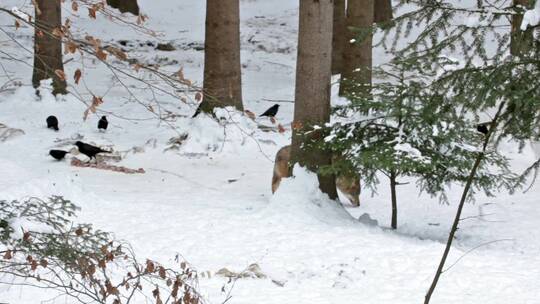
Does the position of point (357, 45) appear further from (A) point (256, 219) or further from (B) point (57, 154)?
(A) point (256, 219)

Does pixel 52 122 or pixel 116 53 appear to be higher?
pixel 116 53

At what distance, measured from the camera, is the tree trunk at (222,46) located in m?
13.9

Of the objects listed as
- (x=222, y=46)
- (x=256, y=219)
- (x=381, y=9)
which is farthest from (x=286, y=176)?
(x=381, y=9)

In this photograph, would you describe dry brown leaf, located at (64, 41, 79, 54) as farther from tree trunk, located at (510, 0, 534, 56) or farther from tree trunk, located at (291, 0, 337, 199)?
tree trunk, located at (291, 0, 337, 199)

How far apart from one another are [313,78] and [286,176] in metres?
1.44

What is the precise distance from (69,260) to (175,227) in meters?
4.55

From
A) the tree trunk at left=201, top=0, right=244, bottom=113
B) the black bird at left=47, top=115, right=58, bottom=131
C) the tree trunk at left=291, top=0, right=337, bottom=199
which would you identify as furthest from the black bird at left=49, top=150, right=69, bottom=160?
the tree trunk at left=291, top=0, right=337, bottom=199

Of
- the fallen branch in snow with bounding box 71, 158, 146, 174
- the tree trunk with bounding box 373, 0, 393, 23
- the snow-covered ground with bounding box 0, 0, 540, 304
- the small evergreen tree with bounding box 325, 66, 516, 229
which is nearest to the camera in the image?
the snow-covered ground with bounding box 0, 0, 540, 304

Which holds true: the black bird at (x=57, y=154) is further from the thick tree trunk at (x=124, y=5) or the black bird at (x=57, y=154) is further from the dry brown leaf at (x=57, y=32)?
the thick tree trunk at (x=124, y=5)

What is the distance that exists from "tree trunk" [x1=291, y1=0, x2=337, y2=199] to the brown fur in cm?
48

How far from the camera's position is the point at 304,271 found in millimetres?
7508

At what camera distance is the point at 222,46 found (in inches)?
554

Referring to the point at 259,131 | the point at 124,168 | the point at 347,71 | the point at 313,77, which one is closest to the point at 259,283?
the point at 313,77

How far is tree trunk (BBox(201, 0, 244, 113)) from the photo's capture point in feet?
45.5
